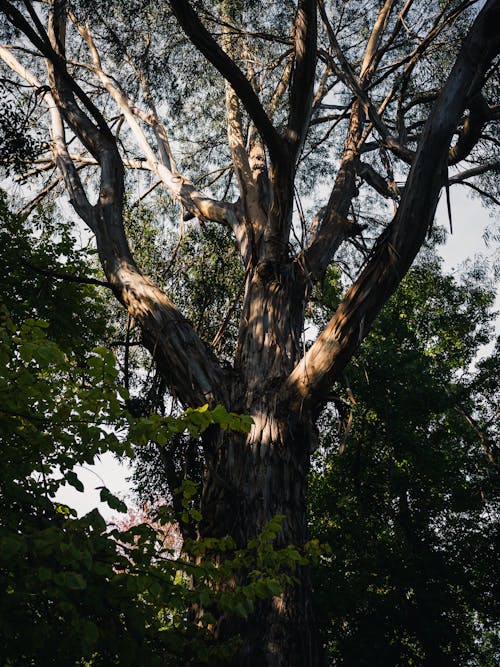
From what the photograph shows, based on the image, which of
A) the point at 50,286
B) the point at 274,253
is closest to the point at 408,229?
the point at 274,253

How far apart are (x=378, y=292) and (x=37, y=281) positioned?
4594mm

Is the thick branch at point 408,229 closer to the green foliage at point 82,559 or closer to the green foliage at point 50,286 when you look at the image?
the green foliage at point 82,559

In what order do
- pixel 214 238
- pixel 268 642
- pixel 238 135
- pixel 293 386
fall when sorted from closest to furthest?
pixel 268 642 < pixel 293 386 < pixel 238 135 < pixel 214 238

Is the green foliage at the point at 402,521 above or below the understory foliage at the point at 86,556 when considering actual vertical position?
above

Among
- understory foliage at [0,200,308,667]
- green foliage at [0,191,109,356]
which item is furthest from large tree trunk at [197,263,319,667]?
green foliage at [0,191,109,356]

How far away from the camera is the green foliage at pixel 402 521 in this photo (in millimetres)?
8914

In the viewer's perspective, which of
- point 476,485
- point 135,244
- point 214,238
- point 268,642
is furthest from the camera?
point 476,485

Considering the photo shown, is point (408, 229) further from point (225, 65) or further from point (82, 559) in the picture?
point (82, 559)

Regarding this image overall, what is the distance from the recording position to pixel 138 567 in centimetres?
207

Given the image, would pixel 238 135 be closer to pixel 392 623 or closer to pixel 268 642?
pixel 268 642

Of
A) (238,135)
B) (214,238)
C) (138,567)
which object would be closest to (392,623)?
(214,238)

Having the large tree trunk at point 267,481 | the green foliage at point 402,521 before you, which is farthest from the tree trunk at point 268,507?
the green foliage at point 402,521

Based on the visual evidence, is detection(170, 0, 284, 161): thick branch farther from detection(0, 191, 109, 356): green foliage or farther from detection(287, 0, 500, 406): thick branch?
detection(0, 191, 109, 356): green foliage

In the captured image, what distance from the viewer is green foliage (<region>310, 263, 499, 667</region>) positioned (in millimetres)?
8914
